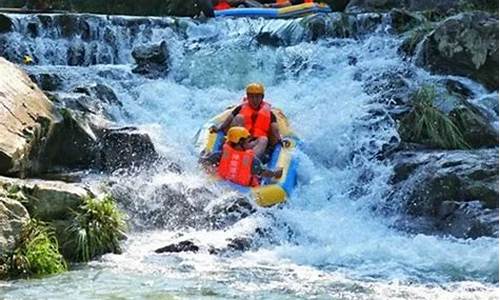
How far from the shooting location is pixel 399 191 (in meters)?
7.88

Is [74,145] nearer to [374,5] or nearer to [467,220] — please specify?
[467,220]

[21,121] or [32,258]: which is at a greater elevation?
[21,121]

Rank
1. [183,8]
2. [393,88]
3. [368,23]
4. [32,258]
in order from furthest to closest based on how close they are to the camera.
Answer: [183,8], [368,23], [393,88], [32,258]

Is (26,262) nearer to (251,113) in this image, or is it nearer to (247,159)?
(247,159)

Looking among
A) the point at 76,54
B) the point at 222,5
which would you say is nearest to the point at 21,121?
the point at 76,54

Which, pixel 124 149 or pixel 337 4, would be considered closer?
pixel 124 149

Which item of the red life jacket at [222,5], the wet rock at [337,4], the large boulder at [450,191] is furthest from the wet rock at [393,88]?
the wet rock at [337,4]

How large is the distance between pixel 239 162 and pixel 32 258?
2.76 m

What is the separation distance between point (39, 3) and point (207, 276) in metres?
13.8

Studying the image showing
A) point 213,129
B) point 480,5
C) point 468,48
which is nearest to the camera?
point 213,129

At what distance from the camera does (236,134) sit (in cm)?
815

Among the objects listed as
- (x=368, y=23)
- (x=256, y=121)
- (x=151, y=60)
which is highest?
(x=368, y=23)

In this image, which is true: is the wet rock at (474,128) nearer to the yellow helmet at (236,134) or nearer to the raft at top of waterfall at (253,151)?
the raft at top of waterfall at (253,151)

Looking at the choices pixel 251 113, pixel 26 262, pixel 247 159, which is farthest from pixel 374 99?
pixel 26 262
